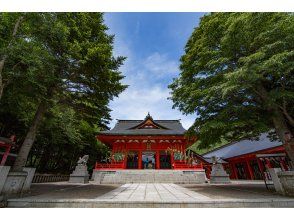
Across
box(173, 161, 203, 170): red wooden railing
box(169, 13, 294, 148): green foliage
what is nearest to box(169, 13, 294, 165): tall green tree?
box(169, 13, 294, 148): green foliage

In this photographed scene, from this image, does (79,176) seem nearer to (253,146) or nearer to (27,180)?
(27,180)

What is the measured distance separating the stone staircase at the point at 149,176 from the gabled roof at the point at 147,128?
383cm

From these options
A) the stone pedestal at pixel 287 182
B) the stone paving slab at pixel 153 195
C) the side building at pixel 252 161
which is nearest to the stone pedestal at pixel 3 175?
the stone paving slab at pixel 153 195

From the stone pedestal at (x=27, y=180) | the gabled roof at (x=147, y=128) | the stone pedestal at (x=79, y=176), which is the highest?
the gabled roof at (x=147, y=128)

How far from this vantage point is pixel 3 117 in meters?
12.0

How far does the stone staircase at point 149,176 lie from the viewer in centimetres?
1459

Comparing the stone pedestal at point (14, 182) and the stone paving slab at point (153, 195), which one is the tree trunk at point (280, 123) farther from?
the stone pedestal at point (14, 182)

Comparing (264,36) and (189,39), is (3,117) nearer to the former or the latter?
(189,39)

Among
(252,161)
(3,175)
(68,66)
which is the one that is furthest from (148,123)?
(3,175)

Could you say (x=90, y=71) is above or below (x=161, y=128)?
below

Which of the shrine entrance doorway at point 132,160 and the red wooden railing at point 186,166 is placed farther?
the shrine entrance doorway at point 132,160

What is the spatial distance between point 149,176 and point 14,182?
34.6 feet

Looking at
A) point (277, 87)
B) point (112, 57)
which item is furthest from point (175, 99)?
point (277, 87)

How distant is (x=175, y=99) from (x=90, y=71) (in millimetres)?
4301
